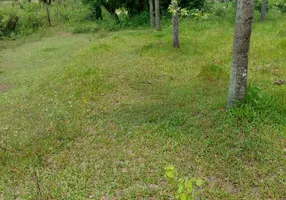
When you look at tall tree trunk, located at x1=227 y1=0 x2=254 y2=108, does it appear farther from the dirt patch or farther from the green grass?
the dirt patch

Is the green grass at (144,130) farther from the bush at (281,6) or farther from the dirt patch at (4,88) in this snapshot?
the bush at (281,6)

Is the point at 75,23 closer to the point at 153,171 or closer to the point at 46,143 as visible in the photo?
the point at 46,143

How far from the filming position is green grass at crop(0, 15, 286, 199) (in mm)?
4098

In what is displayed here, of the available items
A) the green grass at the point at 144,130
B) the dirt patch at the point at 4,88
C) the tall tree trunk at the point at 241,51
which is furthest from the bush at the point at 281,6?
the dirt patch at the point at 4,88

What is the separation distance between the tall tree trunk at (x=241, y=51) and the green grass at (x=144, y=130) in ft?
0.93

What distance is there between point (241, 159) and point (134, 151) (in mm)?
1691

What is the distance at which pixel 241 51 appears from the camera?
5066mm

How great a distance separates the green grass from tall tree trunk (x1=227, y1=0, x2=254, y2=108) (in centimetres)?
28

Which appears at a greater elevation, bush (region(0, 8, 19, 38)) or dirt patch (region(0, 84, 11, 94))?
bush (region(0, 8, 19, 38))

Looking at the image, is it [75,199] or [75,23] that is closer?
[75,199]

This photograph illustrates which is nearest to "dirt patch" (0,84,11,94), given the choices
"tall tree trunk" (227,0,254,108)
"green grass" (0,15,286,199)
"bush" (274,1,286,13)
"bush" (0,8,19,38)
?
"green grass" (0,15,286,199)

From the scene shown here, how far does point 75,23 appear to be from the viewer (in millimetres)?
21031

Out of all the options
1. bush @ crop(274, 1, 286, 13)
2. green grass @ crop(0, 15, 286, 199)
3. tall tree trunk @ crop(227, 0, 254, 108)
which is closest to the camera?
green grass @ crop(0, 15, 286, 199)

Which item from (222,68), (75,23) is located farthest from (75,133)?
(75,23)
